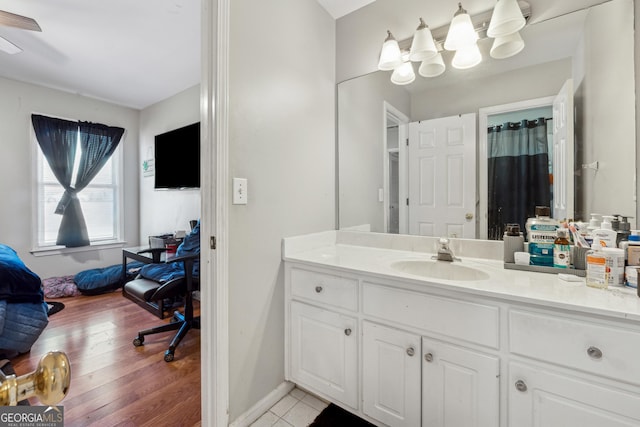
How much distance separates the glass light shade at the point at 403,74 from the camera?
167 cm

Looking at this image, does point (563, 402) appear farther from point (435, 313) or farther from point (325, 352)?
point (325, 352)

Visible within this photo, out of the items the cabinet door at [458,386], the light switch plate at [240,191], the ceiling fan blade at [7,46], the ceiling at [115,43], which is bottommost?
the cabinet door at [458,386]

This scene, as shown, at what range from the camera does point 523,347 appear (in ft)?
3.05

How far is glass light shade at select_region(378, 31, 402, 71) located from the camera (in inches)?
64.1

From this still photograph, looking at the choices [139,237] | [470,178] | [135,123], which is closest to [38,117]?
[135,123]

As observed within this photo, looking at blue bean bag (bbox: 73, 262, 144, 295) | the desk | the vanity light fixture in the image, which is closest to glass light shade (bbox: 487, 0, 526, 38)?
the vanity light fixture

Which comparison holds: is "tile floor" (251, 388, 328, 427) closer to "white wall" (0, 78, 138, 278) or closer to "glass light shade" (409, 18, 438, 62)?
"glass light shade" (409, 18, 438, 62)

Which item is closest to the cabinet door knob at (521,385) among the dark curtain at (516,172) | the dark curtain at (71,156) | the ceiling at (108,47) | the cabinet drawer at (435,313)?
the cabinet drawer at (435,313)

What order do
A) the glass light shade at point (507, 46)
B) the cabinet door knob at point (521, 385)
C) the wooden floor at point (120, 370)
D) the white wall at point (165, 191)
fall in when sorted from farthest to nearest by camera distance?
the white wall at point (165, 191)
the wooden floor at point (120, 370)
the glass light shade at point (507, 46)
the cabinet door knob at point (521, 385)

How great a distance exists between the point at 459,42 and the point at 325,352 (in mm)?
1683

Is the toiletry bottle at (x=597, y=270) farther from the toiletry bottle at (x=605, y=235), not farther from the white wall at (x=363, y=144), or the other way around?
the white wall at (x=363, y=144)

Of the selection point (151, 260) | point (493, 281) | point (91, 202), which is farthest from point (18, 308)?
point (493, 281)

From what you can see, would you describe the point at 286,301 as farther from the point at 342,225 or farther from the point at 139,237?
the point at 139,237

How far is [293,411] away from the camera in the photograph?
1451 mm
